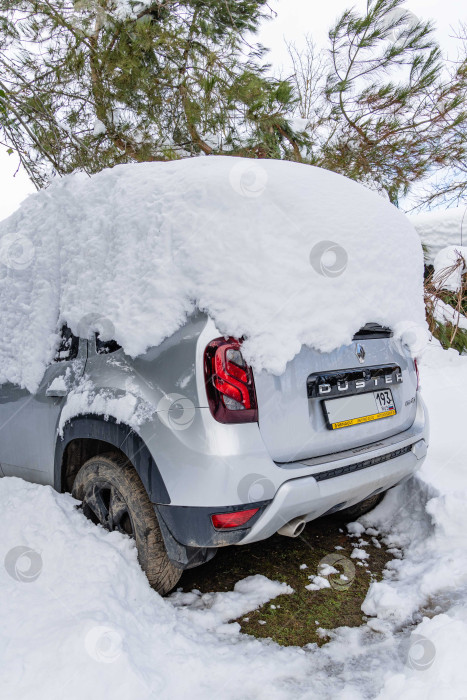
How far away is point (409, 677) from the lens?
1549 mm

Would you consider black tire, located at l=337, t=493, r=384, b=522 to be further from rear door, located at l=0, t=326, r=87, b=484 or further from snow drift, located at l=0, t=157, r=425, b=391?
rear door, located at l=0, t=326, r=87, b=484

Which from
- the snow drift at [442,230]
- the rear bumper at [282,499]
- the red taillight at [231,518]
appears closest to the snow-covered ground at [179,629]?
the rear bumper at [282,499]

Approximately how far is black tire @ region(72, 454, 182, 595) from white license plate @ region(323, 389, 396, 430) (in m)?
0.86

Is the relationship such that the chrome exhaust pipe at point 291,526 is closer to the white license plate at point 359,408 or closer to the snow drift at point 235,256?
the white license plate at point 359,408

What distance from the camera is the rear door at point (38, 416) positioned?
241cm

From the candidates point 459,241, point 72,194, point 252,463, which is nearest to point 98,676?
point 252,463

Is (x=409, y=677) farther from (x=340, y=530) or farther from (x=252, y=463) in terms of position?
(x=340, y=530)

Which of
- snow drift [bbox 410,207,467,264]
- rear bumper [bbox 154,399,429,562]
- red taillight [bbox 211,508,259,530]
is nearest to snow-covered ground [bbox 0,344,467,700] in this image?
rear bumper [bbox 154,399,429,562]

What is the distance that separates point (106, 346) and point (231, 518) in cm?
95

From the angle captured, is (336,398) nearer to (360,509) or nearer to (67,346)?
(360,509)

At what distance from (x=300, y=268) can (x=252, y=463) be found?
81cm

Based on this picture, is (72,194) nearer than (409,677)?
No

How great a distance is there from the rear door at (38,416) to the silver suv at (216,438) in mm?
16

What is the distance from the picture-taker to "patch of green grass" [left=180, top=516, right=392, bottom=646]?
2016 millimetres
